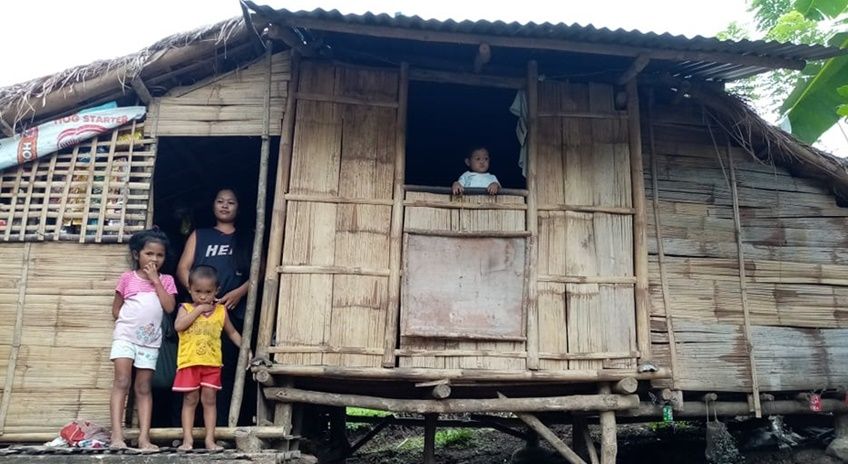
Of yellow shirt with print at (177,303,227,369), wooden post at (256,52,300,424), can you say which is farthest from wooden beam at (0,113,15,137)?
wooden post at (256,52,300,424)

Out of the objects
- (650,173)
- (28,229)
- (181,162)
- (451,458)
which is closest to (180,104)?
(181,162)

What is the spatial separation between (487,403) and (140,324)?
2.78 m

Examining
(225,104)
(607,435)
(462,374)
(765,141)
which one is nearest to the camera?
(462,374)

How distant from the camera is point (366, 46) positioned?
5.78m

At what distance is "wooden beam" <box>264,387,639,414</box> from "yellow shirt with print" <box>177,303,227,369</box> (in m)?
0.68

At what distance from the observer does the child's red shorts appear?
4.91 meters

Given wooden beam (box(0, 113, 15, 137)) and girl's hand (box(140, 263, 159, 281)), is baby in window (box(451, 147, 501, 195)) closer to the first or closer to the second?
girl's hand (box(140, 263, 159, 281))

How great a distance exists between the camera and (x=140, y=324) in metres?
5.00

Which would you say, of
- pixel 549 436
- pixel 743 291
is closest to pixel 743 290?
pixel 743 291

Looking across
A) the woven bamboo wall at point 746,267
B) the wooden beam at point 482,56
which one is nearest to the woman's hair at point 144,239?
the wooden beam at point 482,56

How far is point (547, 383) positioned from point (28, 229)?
4501mm

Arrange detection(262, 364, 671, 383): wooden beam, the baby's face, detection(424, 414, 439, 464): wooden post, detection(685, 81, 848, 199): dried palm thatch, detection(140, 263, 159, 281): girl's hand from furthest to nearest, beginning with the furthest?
detection(424, 414, 439, 464): wooden post → detection(685, 81, 848, 199): dried palm thatch → the baby's face → detection(140, 263, 159, 281): girl's hand → detection(262, 364, 671, 383): wooden beam

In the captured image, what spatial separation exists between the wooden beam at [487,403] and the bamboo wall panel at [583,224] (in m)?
0.30

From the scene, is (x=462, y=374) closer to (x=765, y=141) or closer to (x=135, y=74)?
(x=135, y=74)
